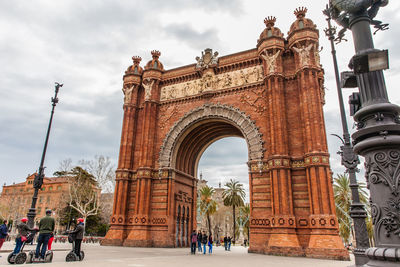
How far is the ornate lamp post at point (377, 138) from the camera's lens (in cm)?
370

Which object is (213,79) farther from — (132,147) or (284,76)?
(132,147)

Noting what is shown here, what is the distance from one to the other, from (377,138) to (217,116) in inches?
735

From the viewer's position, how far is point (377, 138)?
3934mm

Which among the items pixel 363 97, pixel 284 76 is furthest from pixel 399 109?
pixel 284 76

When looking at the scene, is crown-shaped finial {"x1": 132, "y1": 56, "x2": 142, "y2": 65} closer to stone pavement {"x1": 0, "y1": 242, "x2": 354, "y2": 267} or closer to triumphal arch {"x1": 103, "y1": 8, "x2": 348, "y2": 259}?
triumphal arch {"x1": 103, "y1": 8, "x2": 348, "y2": 259}

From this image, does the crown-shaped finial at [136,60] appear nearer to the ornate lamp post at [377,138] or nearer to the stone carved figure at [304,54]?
the stone carved figure at [304,54]

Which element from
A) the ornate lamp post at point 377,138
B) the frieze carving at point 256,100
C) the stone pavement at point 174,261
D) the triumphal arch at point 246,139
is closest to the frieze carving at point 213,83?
the triumphal arch at point 246,139

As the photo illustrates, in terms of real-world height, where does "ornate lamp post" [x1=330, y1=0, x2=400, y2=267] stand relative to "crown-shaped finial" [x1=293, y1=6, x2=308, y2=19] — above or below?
below

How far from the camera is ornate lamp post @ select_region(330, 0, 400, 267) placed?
370 centimetres

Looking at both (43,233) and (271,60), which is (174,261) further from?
(271,60)

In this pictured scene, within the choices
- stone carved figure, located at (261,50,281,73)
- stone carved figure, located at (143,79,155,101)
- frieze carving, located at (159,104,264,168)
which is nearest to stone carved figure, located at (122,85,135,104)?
stone carved figure, located at (143,79,155,101)

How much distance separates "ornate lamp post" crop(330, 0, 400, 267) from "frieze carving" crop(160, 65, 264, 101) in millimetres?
17256

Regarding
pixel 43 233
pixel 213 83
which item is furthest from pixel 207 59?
pixel 43 233

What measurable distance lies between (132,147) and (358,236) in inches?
780
